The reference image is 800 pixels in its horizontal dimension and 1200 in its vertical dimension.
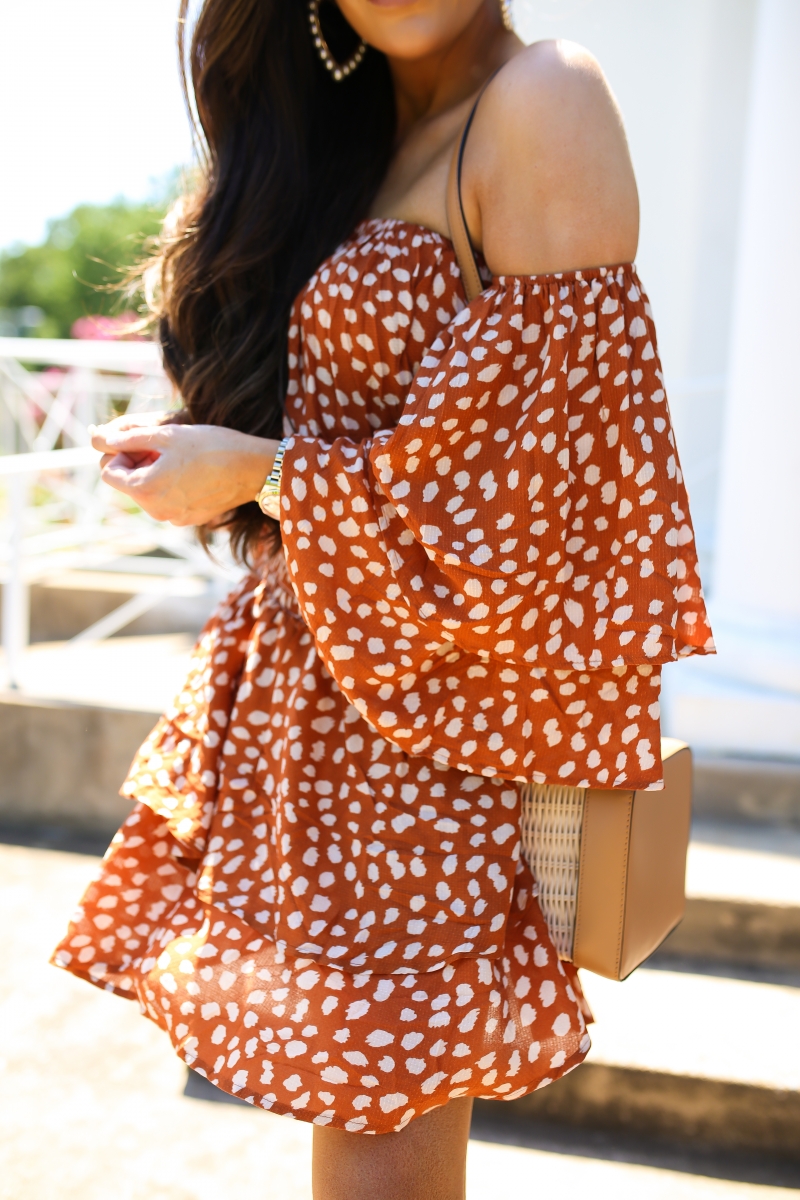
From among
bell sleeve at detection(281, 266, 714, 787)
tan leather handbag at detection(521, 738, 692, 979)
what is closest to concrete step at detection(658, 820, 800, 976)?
tan leather handbag at detection(521, 738, 692, 979)

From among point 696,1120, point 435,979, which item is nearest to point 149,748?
point 435,979

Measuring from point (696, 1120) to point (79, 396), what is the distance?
4188 millimetres

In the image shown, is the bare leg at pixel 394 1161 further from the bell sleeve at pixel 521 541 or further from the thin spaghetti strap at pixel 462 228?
the thin spaghetti strap at pixel 462 228

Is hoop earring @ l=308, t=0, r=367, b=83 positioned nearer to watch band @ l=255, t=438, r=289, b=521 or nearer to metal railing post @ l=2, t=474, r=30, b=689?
watch band @ l=255, t=438, r=289, b=521

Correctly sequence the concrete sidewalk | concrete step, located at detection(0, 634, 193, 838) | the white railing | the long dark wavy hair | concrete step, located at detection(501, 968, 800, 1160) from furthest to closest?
the white railing
concrete step, located at detection(0, 634, 193, 838)
concrete step, located at detection(501, 968, 800, 1160)
the concrete sidewalk
the long dark wavy hair

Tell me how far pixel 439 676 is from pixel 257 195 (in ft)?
2.12

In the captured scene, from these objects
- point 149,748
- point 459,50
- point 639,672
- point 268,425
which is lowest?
point 149,748

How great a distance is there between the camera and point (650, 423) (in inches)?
33.7

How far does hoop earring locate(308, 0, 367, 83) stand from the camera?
1154 mm

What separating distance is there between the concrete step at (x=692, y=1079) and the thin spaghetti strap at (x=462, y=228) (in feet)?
4.86

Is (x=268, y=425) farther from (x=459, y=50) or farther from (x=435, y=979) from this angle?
(x=435, y=979)

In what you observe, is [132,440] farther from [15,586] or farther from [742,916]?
[15,586]

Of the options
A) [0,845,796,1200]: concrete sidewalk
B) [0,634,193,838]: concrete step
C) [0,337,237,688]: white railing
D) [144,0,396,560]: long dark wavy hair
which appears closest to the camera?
[144,0,396,560]: long dark wavy hair

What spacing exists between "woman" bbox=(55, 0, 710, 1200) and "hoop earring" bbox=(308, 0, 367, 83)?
5.6 inches
